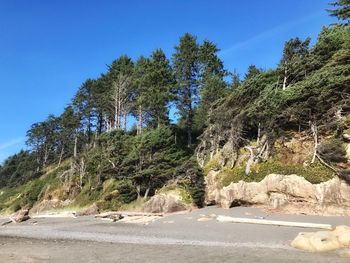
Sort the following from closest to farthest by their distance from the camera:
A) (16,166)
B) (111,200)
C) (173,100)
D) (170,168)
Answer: (170,168) → (111,200) → (173,100) → (16,166)

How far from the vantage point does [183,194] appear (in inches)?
1289

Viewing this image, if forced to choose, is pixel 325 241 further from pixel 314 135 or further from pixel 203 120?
pixel 203 120

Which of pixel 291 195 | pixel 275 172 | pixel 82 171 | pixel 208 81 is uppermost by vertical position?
pixel 208 81

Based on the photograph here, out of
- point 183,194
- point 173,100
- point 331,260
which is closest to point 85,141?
point 173,100

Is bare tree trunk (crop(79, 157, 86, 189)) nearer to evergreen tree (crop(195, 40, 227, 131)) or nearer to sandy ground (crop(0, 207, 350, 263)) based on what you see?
evergreen tree (crop(195, 40, 227, 131))

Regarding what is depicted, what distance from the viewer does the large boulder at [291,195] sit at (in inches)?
856

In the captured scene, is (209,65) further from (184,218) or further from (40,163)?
(40,163)

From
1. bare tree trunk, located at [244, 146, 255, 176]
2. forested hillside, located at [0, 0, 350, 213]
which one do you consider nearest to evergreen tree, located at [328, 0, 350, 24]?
forested hillside, located at [0, 0, 350, 213]

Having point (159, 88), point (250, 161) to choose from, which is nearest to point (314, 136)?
point (250, 161)

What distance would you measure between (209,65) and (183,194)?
81.3 feet

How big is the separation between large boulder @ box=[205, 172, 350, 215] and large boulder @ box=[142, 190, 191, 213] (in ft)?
11.2

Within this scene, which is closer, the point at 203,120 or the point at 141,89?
the point at 203,120

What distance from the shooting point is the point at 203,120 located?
45594mm

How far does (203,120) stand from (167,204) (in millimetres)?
15597
